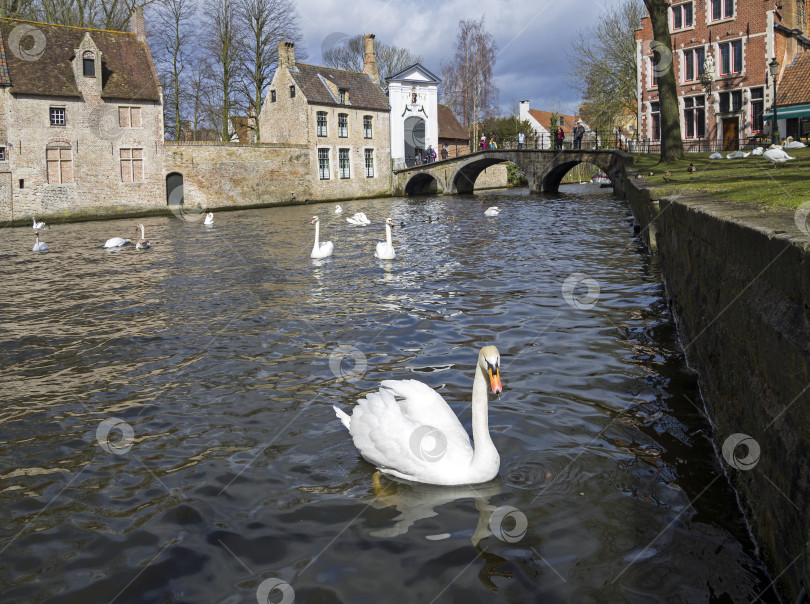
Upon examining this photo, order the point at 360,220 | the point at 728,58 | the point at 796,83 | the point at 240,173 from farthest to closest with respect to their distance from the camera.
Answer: the point at 240,173 < the point at 728,58 < the point at 796,83 < the point at 360,220

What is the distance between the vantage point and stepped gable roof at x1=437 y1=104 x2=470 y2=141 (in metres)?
62.0

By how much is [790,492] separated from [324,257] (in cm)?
1263

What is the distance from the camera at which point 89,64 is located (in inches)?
1412

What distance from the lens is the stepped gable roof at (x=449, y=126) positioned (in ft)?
203

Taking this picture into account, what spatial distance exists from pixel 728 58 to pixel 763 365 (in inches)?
1532

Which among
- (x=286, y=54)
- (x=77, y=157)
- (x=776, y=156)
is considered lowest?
(x=776, y=156)

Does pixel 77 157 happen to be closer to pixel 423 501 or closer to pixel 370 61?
pixel 370 61

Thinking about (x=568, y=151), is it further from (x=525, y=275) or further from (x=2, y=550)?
(x=2, y=550)

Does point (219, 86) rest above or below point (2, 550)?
above

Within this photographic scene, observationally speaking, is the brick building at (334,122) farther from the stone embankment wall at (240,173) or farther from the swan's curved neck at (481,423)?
the swan's curved neck at (481,423)

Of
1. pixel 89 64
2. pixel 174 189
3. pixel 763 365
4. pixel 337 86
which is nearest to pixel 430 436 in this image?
pixel 763 365

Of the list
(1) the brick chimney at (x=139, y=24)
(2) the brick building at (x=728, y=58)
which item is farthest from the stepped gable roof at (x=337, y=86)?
(2) the brick building at (x=728, y=58)

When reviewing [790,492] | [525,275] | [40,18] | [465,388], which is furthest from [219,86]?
[790,492]

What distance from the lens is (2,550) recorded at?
12.4 ft
